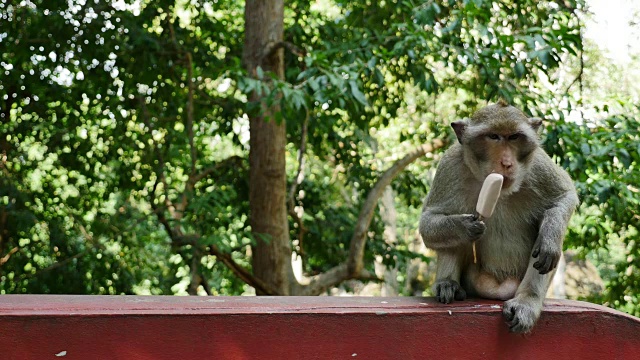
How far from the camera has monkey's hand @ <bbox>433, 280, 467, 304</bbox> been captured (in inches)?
108

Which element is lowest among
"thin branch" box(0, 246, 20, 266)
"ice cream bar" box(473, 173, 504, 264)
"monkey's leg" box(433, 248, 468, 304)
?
"thin branch" box(0, 246, 20, 266)

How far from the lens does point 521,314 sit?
251 cm

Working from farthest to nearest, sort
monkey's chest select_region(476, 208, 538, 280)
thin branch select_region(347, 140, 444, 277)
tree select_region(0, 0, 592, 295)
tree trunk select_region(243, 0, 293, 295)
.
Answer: thin branch select_region(347, 140, 444, 277) < tree trunk select_region(243, 0, 293, 295) < tree select_region(0, 0, 592, 295) < monkey's chest select_region(476, 208, 538, 280)

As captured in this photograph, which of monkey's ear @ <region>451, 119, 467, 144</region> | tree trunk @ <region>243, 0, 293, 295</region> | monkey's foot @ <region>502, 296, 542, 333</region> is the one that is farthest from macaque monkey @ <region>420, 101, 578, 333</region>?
tree trunk @ <region>243, 0, 293, 295</region>

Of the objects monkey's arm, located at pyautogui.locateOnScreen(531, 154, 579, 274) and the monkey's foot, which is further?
monkey's arm, located at pyautogui.locateOnScreen(531, 154, 579, 274)

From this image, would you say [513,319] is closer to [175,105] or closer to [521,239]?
[521,239]

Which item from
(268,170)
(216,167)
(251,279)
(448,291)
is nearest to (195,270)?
(251,279)

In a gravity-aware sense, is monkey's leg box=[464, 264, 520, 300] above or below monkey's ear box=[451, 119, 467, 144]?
below

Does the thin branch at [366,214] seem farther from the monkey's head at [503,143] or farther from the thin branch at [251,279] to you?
the monkey's head at [503,143]

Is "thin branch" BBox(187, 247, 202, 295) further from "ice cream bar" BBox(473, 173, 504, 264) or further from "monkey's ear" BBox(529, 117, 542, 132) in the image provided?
"ice cream bar" BBox(473, 173, 504, 264)

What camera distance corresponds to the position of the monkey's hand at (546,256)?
2738mm

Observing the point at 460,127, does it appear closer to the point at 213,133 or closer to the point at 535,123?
the point at 535,123

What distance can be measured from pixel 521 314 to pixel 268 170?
4192 mm

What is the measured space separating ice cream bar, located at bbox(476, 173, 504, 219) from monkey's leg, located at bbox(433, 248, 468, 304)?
0.40m
